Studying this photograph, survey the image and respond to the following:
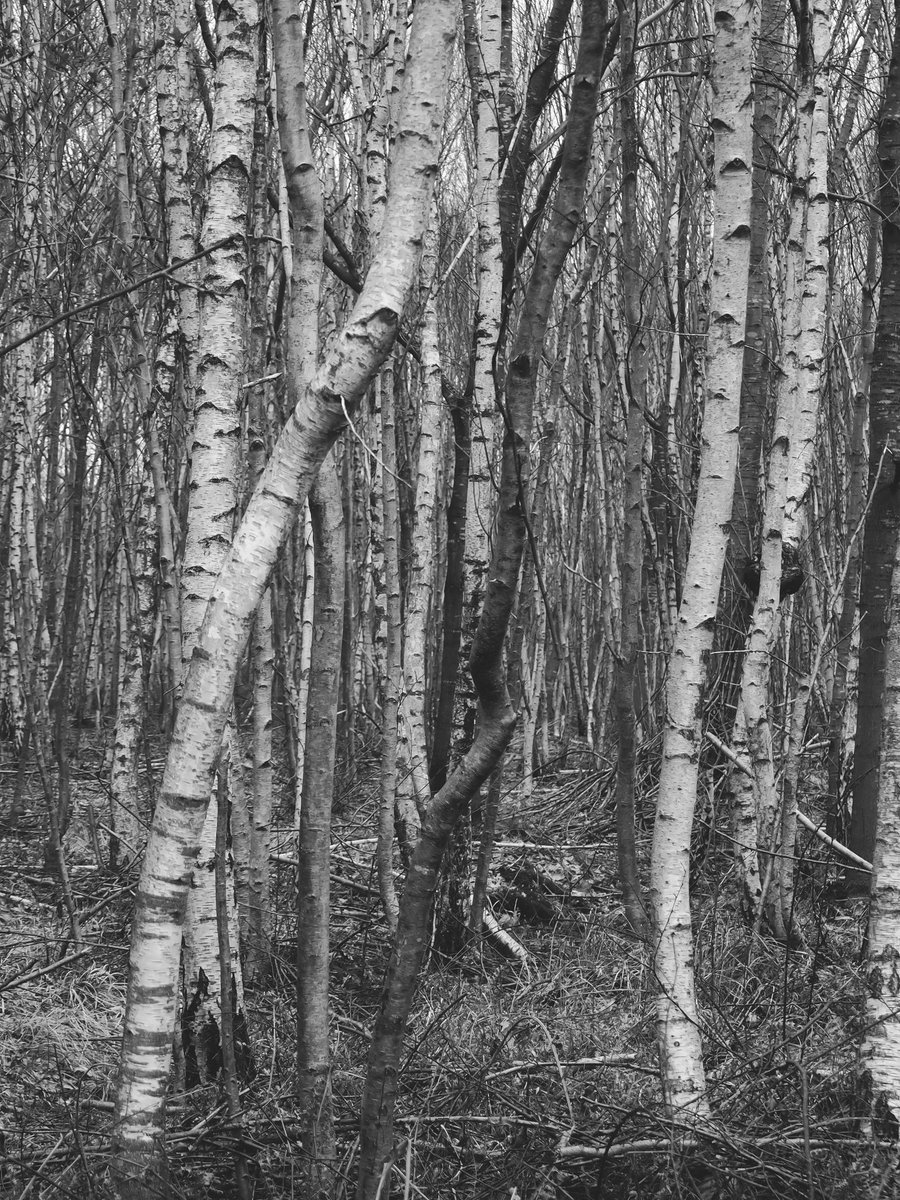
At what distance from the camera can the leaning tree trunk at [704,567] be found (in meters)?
2.67

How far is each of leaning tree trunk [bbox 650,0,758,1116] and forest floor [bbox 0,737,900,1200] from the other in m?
0.28

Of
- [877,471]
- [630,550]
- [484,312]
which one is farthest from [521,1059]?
[877,471]

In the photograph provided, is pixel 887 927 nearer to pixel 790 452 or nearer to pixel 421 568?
pixel 790 452

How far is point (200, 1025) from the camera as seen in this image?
3072 mm

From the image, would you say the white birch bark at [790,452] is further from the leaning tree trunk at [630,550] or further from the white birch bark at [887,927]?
the white birch bark at [887,927]

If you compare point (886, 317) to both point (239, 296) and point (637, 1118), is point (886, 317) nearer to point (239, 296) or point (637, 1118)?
point (239, 296)

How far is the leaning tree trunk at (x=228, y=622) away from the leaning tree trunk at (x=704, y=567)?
1187mm

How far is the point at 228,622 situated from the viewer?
6.29 ft

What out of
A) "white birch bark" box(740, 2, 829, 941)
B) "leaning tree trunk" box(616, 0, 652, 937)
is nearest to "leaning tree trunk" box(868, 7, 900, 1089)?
"white birch bark" box(740, 2, 829, 941)

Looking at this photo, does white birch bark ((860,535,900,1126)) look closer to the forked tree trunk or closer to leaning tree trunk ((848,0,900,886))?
the forked tree trunk

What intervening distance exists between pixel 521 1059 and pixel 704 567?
5.38 feet

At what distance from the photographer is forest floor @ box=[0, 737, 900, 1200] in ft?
7.72

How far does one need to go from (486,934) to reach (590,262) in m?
3.41

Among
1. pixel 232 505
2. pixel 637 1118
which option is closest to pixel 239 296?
pixel 232 505
